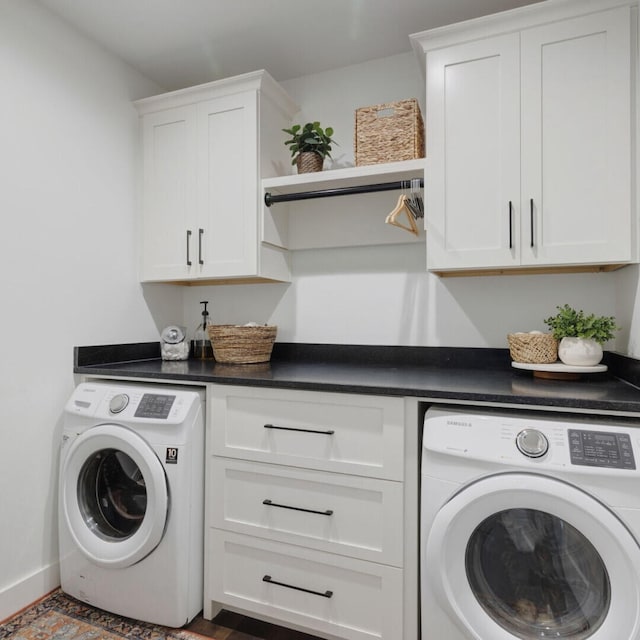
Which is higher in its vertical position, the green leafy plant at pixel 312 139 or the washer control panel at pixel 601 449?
the green leafy plant at pixel 312 139

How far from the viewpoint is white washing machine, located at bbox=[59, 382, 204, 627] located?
1.65 m

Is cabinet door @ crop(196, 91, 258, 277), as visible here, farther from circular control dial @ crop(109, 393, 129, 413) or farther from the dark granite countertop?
circular control dial @ crop(109, 393, 129, 413)

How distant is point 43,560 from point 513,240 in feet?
7.57

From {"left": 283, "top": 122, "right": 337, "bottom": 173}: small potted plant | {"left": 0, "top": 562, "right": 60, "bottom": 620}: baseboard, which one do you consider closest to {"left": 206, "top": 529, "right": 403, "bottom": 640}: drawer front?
{"left": 0, "top": 562, "right": 60, "bottom": 620}: baseboard

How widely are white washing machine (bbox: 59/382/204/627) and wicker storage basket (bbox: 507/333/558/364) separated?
4.15 feet

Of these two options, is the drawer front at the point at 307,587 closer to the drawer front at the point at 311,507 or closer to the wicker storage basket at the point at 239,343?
the drawer front at the point at 311,507

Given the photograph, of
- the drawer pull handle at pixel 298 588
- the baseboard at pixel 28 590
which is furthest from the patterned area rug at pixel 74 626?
the drawer pull handle at pixel 298 588

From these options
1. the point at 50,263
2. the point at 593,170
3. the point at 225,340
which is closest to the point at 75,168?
the point at 50,263

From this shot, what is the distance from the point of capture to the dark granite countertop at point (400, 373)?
4.39 feet

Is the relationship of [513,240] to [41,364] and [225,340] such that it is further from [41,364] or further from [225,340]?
[41,364]

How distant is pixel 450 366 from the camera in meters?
2.08

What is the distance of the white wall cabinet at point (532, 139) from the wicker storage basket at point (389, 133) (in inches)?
4.3

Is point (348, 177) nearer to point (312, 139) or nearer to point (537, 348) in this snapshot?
point (312, 139)

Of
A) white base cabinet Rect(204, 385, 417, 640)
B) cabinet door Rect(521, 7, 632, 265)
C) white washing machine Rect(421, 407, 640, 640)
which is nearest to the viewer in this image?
white washing machine Rect(421, 407, 640, 640)
